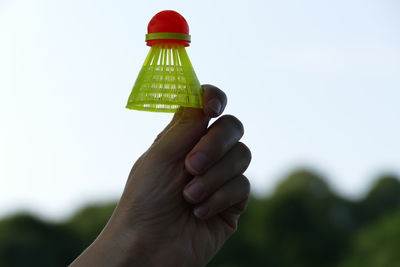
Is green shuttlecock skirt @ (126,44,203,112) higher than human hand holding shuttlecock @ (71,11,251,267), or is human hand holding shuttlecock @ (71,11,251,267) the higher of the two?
green shuttlecock skirt @ (126,44,203,112)

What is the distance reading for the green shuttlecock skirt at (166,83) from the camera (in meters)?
3.67

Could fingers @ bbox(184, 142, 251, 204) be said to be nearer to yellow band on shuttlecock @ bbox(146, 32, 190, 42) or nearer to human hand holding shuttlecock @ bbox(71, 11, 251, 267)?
human hand holding shuttlecock @ bbox(71, 11, 251, 267)

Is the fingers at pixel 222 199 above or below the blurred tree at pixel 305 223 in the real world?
above

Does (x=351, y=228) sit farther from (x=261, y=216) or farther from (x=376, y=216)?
(x=261, y=216)

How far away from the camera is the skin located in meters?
3.67

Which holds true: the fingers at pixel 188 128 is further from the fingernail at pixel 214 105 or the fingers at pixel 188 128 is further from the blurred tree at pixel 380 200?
the blurred tree at pixel 380 200

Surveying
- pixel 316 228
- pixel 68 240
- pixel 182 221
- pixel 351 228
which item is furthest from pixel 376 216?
pixel 182 221

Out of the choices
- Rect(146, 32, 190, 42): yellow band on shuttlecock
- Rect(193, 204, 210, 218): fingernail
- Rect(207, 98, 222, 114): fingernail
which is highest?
Rect(146, 32, 190, 42): yellow band on shuttlecock

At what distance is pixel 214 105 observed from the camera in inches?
145

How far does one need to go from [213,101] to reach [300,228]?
3899cm

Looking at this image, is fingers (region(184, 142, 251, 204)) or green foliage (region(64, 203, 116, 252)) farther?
green foliage (region(64, 203, 116, 252))

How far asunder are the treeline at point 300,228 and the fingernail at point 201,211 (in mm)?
34081

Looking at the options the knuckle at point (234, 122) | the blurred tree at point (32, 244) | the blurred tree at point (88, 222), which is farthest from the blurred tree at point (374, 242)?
the knuckle at point (234, 122)

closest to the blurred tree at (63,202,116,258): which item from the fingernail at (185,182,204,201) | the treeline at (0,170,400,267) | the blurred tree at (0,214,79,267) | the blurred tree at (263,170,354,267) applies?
the treeline at (0,170,400,267)
